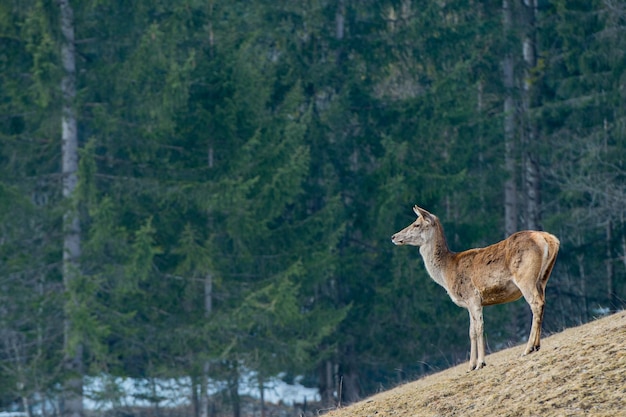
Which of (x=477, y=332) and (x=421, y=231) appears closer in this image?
(x=477, y=332)

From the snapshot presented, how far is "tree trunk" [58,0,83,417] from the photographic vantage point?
25.4 meters

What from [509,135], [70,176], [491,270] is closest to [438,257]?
[491,270]

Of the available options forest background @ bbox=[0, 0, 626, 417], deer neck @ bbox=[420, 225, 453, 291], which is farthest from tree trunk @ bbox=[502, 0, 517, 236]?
deer neck @ bbox=[420, 225, 453, 291]

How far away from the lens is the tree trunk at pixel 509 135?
3130cm

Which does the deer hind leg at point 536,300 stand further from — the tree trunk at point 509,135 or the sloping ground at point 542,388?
the tree trunk at point 509,135

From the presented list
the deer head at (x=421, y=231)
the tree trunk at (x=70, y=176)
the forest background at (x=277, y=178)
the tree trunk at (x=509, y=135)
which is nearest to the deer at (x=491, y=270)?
the deer head at (x=421, y=231)

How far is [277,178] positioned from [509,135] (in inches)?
383

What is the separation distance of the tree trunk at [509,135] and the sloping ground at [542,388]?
1940 centimetres

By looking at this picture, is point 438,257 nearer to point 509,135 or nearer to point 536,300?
point 536,300

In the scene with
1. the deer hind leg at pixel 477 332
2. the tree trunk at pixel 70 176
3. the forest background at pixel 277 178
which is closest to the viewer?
the deer hind leg at pixel 477 332

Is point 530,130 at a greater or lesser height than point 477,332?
greater

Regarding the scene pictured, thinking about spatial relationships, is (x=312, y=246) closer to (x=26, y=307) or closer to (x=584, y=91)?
(x=26, y=307)

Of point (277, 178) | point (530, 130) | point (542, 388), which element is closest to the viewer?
point (542, 388)

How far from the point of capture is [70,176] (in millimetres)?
25891
